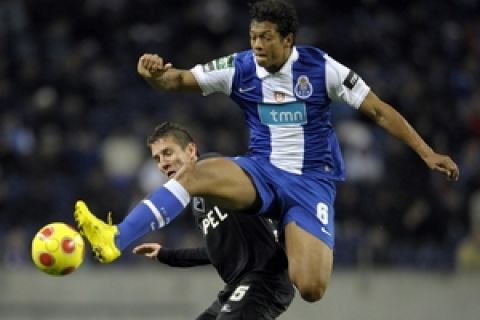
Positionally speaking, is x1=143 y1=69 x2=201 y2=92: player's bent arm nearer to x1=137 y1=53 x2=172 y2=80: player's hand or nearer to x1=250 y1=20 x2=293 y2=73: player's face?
x1=137 y1=53 x2=172 y2=80: player's hand

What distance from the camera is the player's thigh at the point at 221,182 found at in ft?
20.3

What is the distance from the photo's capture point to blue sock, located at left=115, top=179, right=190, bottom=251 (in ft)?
19.5

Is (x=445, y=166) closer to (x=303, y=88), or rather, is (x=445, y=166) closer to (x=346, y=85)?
(x=346, y=85)

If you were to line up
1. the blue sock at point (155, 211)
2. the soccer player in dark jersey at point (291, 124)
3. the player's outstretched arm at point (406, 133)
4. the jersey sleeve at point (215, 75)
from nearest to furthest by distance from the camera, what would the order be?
the blue sock at point (155, 211), the player's outstretched arm at point (406, 133), the soccer player in dark jersey at point (291, 124), the jersey sleeve at point (215, 75)

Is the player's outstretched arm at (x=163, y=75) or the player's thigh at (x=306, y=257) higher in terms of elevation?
the player's outstretched arm at (x=163, y=75)

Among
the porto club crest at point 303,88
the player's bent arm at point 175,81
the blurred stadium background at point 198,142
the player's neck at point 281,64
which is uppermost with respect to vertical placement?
the player's neck at point 281,64

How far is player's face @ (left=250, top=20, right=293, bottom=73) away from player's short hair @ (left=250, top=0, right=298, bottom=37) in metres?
0.03

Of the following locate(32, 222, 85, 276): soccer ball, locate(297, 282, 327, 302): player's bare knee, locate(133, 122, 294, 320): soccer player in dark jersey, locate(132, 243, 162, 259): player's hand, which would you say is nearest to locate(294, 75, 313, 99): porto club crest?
locate(133, 122, 294, 320): soccer player in dark jersey

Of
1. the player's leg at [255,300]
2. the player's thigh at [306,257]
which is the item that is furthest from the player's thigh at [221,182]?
the player's leg at [255,300]

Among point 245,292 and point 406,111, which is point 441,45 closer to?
point 406,111

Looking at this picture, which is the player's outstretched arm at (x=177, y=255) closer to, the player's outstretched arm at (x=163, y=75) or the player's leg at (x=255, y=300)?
the player's leg at (x=255, y=300)

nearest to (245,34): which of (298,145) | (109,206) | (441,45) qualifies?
(441,45)

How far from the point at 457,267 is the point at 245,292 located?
6.22 meters

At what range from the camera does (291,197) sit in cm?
684
